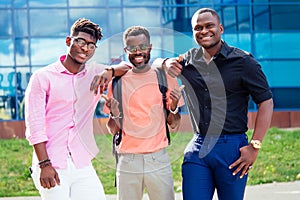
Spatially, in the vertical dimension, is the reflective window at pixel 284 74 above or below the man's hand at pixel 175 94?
below

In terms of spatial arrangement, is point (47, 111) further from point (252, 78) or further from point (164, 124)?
point (252, 78)

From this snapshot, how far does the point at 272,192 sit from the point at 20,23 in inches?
486

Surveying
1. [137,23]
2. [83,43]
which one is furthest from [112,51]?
[137,23]

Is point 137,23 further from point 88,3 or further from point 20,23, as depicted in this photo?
point 20,23

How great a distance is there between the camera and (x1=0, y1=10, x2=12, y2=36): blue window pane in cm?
1902

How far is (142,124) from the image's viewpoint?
4.45 meters

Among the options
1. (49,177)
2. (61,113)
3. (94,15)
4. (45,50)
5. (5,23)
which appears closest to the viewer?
(49,177)

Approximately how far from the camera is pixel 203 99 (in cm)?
437

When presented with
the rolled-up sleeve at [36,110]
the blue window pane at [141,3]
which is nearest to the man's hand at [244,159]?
the rolled-up sleeve at [36,110]

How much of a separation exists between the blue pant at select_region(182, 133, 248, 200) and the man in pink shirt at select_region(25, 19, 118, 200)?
67 cm

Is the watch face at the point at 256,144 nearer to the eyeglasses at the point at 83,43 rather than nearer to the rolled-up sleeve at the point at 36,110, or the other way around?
the eyeglasses at the point at 83,43

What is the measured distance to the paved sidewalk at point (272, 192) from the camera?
27.5 ft

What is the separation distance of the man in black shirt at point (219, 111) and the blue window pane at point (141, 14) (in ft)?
46.8

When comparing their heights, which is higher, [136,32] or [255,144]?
[136,32]
